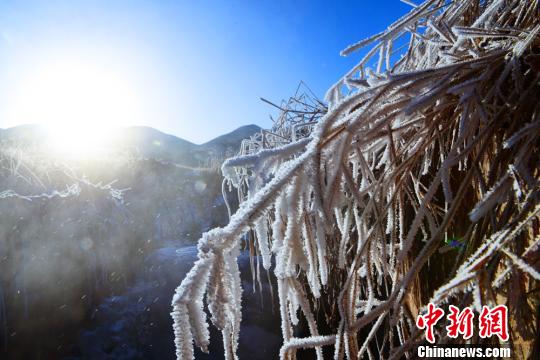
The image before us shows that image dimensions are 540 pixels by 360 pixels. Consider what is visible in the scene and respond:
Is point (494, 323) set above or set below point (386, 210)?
Result: below

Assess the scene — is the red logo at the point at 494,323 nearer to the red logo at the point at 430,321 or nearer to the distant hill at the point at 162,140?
the red logo at the point at 430,321

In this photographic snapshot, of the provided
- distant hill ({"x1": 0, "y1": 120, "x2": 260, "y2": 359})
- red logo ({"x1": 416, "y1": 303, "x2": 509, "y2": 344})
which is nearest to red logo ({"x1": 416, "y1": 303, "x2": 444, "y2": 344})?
red logo ({"x1": 416, "y1": 303, "x2": 509, "y2": 344})

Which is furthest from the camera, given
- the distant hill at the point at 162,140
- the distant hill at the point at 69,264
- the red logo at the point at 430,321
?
the distant hill at the point at 162,140

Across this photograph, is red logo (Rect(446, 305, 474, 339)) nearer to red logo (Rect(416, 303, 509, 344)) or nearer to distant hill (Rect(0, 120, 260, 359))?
red logo (Rect(416, 303, 509, 344))

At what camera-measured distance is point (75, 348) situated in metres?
4.20

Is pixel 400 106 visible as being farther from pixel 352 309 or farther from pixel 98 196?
pixel 98 196

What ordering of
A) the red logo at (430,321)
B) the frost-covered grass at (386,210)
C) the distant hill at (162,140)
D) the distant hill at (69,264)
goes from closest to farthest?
the frost-covered grass at (386,210) < the red logo at (430,321) < the distant hill at (69,264) < the distant hill at (162,140)

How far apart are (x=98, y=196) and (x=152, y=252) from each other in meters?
1.60

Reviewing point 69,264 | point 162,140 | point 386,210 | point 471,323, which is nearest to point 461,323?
point 471,323

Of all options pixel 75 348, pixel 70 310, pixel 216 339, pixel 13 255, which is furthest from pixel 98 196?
pixel 216 339

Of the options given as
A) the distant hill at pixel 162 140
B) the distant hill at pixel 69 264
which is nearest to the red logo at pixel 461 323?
the distant hill at pixel 69 264

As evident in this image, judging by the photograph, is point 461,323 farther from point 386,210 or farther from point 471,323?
point 386,210

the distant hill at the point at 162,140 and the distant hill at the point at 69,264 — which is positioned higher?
the distant hill at the point at 162,140

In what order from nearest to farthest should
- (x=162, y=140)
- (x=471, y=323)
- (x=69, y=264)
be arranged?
(x=471, y=323), (x=69, y=264), (x=162, y=140)
